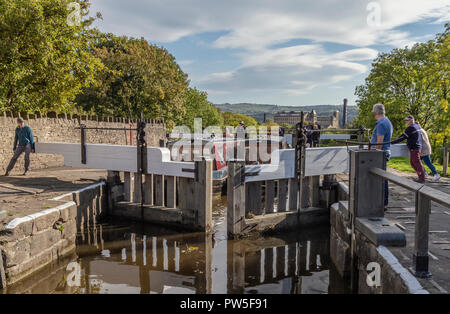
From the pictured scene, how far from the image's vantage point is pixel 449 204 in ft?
8.75

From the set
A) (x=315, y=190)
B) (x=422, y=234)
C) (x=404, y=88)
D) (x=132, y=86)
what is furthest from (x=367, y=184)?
(x=404, y=88)

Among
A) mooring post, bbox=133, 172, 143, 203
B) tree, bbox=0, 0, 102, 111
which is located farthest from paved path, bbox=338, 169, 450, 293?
tree, bbox=0, 0, 102, 111

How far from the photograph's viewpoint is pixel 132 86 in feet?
97.4

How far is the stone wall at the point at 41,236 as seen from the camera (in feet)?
17.2

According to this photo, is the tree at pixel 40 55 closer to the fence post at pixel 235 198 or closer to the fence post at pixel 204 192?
the fence post at pixel 204 192

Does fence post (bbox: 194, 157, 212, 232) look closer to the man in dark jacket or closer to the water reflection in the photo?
the water reflection

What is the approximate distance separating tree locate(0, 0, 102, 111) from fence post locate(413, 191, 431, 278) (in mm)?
14653

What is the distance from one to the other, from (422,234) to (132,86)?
95.3 ft

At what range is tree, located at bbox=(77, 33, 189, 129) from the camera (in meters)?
28.9

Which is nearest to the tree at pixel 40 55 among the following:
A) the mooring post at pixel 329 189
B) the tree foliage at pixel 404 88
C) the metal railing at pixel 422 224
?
the mooring post at pixel 329 189

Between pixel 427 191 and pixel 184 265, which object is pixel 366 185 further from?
pixel 184 265

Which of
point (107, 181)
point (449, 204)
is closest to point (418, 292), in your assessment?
point (449, 204)

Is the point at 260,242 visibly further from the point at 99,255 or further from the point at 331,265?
the point at 99,255

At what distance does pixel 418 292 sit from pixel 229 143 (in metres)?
10.9
